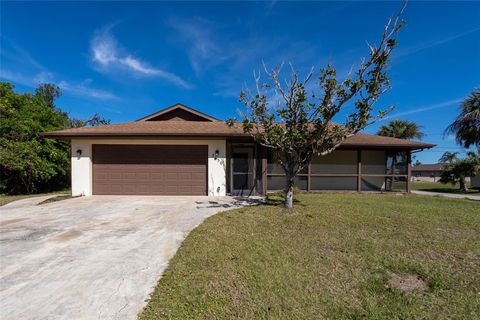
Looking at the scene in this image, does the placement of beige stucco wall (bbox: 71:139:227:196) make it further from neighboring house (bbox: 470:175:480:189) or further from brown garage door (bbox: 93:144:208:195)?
neighboring house (bbox: 470:175:480:189)

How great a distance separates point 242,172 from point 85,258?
795 centimetres

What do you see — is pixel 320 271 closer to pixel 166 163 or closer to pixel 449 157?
pixel 166 163

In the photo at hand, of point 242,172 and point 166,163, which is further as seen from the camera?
point 242,172

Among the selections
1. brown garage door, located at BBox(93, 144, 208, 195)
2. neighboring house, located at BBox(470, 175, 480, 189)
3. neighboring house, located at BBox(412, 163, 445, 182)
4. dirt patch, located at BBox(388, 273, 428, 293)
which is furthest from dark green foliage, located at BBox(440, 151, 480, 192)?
neighboring house, located at BBox(412, 163, 445, 182)

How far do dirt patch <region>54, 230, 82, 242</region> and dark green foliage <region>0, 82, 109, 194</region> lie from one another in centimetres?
935

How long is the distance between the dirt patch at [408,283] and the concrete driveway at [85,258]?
10.6 ft

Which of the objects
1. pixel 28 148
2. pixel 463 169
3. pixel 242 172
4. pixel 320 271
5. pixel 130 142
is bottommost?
pixel 320 271

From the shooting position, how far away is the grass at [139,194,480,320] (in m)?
2.78

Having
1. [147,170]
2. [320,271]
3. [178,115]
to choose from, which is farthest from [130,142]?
[320,271]

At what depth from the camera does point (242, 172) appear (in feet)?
37.7

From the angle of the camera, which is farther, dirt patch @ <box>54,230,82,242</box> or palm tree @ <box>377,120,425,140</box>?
palm tree @ <box>377,120,425,140</box>

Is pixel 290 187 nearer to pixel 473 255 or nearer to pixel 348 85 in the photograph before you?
pixel 348 85

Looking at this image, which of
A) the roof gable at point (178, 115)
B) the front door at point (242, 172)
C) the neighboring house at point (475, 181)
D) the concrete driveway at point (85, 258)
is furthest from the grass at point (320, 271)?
the neighboring house at point (475, 181)

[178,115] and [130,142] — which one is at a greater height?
[178,115]
